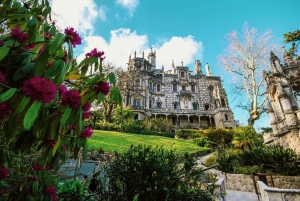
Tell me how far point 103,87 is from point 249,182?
10256 mm

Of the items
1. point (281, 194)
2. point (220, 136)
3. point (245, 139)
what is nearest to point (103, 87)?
point (281, 194)

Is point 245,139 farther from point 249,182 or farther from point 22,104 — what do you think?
point 22,104

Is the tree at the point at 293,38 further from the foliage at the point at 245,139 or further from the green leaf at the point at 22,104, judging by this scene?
the green leaf at the point at 22,104

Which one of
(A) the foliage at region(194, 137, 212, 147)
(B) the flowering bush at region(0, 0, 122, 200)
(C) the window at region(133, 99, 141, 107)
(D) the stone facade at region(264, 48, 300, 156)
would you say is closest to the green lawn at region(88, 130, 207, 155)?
(A) the foliage at region(194, 137, 212, 147)

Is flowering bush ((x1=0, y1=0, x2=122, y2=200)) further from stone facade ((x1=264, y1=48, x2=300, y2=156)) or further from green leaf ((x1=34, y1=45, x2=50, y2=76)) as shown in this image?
stone facade ((x1=264, y1=48, x2=300, y2=156))

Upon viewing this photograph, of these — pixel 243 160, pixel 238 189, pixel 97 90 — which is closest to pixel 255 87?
pixel 243 160

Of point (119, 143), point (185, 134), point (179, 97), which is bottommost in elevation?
point (119, 143)

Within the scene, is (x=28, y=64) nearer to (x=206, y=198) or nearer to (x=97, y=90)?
(x=97, y=90)

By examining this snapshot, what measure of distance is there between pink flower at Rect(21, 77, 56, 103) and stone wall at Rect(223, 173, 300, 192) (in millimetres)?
10123

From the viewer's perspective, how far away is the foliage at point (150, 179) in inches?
110

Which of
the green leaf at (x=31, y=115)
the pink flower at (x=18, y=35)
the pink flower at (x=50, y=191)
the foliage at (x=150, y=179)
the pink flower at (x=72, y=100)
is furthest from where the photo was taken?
the foliage at (x=150, y=179)

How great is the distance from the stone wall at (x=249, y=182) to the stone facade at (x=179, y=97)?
25.1m

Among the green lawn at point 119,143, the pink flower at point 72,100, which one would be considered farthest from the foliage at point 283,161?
the pink flower at point 72,100

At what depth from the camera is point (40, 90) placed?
106 cm
